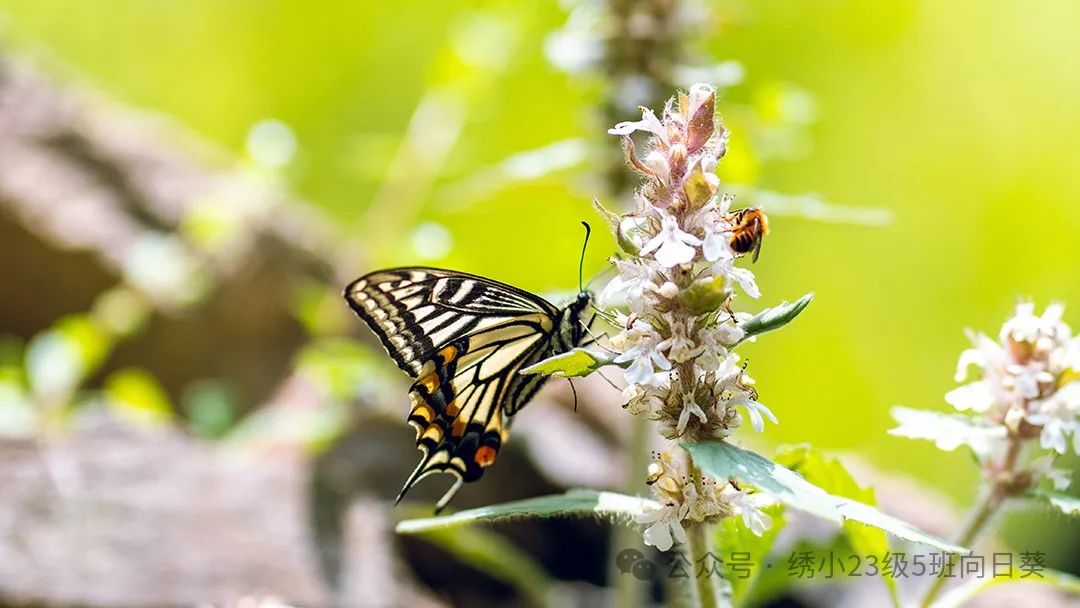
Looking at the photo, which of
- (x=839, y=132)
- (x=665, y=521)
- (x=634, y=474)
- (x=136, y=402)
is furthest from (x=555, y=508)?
(x=839, y=132)

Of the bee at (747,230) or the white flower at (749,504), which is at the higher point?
the bee at (747,230)

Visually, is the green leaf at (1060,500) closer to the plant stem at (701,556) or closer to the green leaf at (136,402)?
the plant stem at (701,556)

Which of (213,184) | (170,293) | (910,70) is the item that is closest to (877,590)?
(170,293)

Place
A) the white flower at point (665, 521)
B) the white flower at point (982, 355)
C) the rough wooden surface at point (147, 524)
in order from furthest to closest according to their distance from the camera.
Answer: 1. the rough wooden surface at point (147, 524)
2. the white flower at point (982, 355)
3. the white flower at point (665, 521)

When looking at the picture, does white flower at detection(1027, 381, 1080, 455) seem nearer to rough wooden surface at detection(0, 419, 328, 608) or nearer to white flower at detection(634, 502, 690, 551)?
white flower at detection(634, 502, 690, 551)

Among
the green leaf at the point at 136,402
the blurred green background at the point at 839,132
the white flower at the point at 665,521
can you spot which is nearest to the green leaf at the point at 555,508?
the white flower at the point at 665,521
